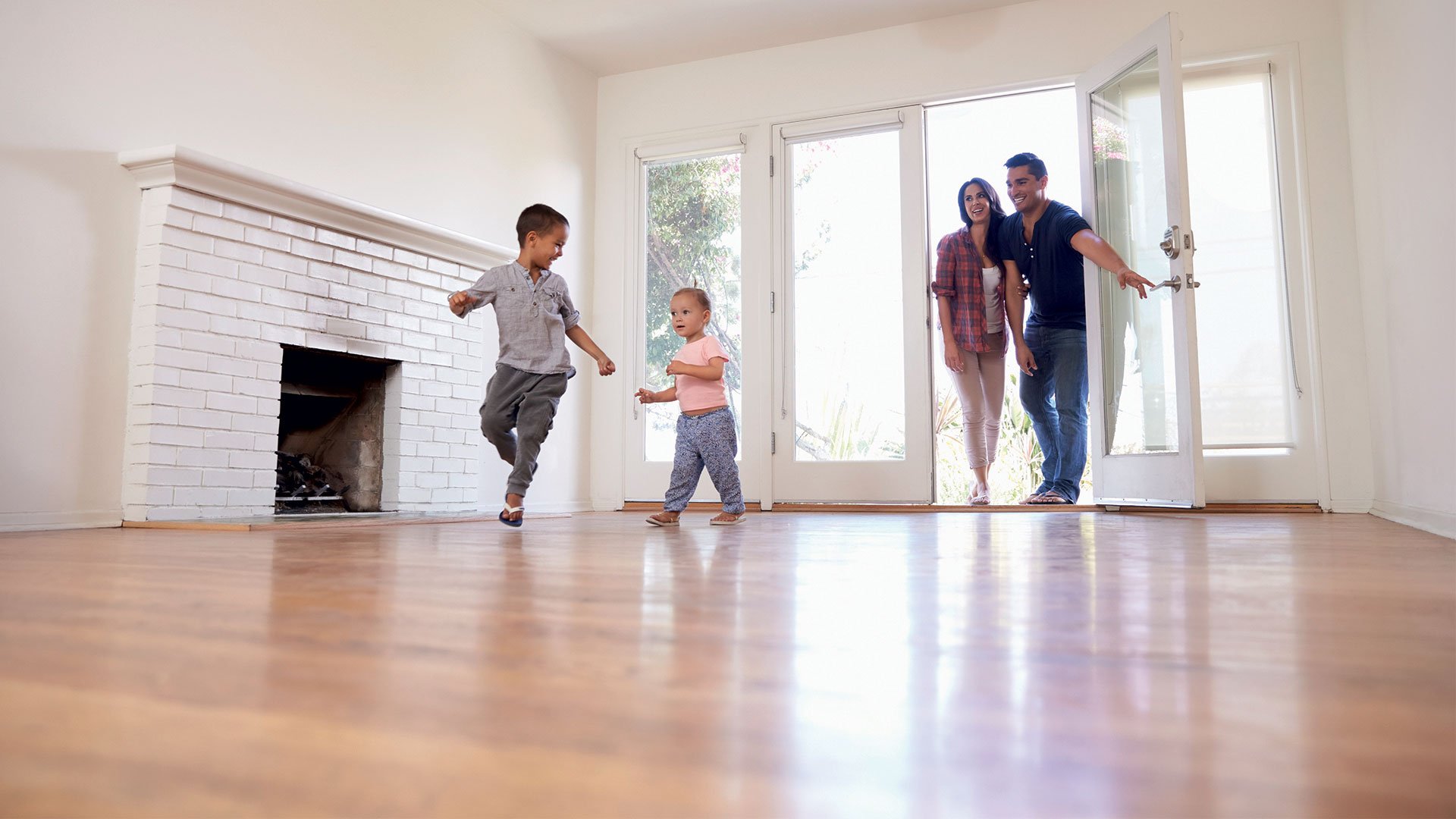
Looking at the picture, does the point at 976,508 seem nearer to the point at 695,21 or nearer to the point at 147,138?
the point at 695,21

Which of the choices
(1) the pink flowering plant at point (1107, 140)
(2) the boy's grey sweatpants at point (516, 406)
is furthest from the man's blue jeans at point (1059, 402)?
(2) the boy's grey sweatpants at point (516, 406)

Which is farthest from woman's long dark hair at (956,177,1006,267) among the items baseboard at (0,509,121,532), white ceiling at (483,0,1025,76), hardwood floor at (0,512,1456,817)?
baseboard at (0,509,121,532)

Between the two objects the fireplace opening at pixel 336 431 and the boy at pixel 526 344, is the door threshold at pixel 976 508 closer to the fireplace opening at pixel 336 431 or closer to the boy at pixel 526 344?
the fireplace opening at pixel 336 431

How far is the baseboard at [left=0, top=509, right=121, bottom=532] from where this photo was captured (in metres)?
2.71

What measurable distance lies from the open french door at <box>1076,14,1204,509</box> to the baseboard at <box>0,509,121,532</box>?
381 cm

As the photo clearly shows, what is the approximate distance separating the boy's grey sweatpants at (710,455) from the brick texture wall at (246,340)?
1.59 m

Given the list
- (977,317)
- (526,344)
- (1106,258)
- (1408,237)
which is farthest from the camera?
(977,317)

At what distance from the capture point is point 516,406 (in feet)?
10.5

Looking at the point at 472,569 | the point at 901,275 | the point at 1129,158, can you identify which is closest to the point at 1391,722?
the point at 472,569

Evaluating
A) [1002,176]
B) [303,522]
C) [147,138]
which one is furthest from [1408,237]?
[1002,176]

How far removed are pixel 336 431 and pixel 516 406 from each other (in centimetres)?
144

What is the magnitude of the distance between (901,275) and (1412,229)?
8.11ft

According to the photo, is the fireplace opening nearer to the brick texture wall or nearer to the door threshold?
the brick texture wall

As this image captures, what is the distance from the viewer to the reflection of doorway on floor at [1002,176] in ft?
20.8
